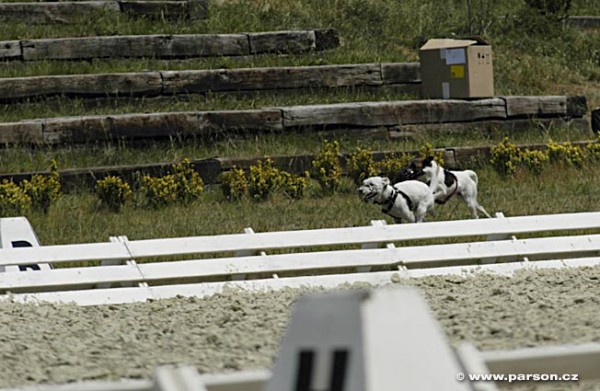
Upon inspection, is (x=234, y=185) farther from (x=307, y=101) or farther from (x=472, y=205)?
(x=307, y=101)

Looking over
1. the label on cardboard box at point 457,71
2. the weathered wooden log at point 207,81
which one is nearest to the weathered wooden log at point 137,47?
the weathered wooden log at point 207,81

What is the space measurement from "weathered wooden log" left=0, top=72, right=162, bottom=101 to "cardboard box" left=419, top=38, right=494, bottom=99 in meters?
4.29

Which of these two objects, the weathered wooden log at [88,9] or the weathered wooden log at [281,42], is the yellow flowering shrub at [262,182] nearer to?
the weathered wooden log at [281,42]

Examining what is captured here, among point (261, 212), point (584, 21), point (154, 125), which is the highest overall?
point (154, 125)

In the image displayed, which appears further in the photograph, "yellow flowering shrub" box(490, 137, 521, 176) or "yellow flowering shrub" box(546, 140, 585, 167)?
"yellow flowering shrub" box(546, 140, 585, 167)

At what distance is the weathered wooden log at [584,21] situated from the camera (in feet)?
95.3

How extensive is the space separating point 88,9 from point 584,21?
13.1 metres

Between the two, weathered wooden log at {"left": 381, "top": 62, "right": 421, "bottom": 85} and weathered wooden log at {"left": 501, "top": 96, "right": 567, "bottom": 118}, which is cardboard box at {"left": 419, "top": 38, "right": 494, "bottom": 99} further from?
weathered wooden log at {"left": 381, "top": 62, "right": 421, "bottom": 85}

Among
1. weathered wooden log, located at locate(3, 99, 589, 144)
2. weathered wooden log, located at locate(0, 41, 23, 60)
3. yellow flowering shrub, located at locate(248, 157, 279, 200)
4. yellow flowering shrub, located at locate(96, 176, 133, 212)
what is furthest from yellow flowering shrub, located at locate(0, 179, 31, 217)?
weathered wooden log, located at locate(0, 41, 23, 60)

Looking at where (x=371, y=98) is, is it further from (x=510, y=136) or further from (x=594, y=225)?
(x=594, y=225)

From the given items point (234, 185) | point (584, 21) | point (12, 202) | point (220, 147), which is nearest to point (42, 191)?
point (12, 202)

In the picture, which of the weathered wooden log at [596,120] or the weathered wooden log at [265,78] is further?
the weathered wooden log at [596,120]

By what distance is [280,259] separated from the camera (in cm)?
1104

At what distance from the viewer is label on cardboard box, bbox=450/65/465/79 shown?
18984 millimetres
